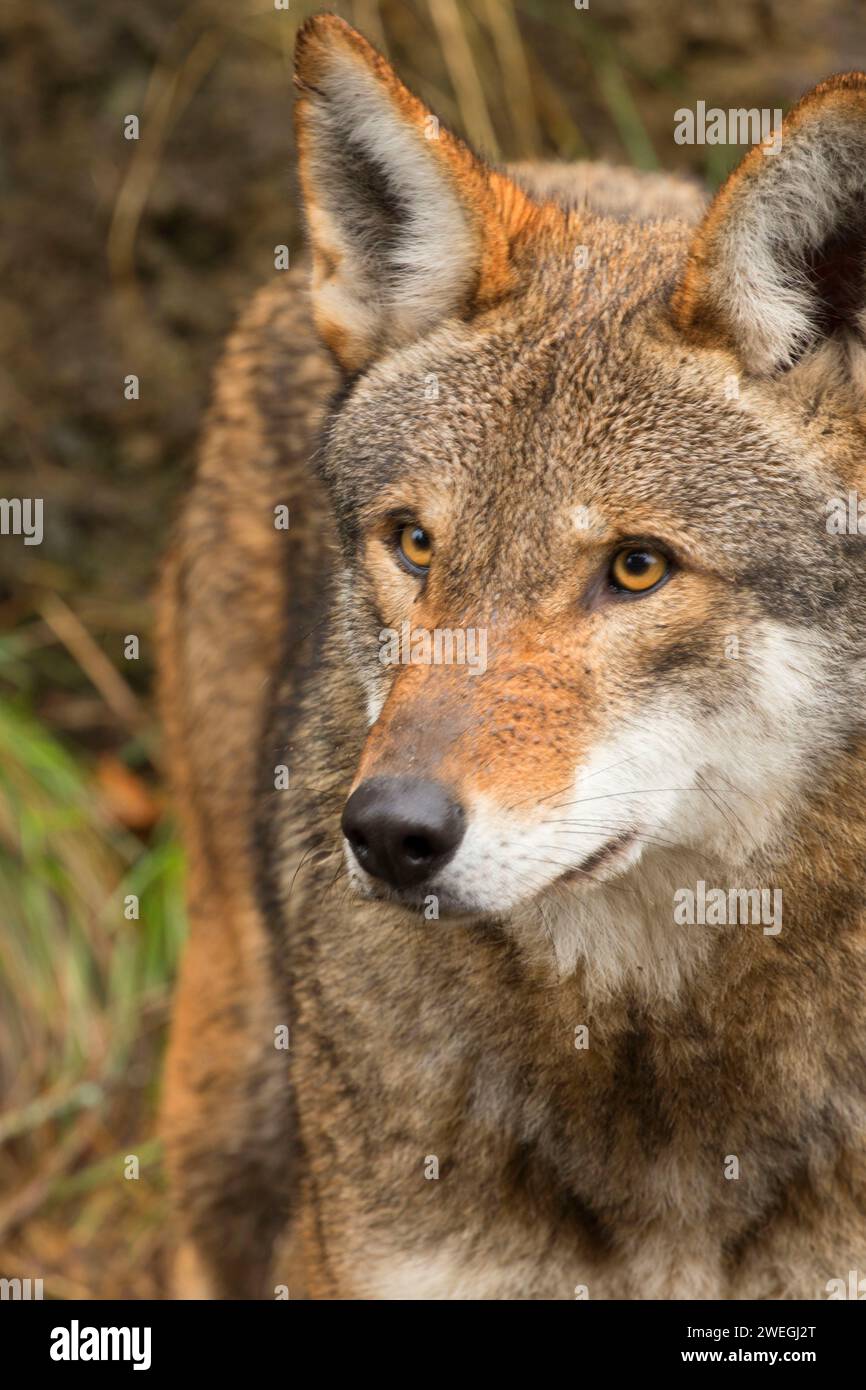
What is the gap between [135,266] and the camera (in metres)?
7.70

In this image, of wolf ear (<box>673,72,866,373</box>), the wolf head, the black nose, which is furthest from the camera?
wolf ear (<box>673,72,866,373</box>)

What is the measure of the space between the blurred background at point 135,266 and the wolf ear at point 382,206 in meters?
3.20

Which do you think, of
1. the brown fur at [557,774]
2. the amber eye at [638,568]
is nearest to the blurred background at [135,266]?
the brown fur at [557,774]

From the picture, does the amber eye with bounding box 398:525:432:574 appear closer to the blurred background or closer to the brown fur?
the brown fur

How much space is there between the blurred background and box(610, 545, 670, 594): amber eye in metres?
4.21

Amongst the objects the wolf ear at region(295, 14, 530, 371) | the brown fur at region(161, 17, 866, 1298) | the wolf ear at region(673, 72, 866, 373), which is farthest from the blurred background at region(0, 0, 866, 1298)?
the wolf ear at region(673, 72, 866, 373)

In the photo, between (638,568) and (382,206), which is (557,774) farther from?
(382,206)

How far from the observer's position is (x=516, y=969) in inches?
154

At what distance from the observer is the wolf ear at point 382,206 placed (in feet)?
12.3

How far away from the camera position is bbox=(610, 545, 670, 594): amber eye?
3.42m

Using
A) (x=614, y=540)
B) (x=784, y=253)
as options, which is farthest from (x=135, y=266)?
(x=614, y=540)

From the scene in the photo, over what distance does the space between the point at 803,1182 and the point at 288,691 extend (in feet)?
6.83

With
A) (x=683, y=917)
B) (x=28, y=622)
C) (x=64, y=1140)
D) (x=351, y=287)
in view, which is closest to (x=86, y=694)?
(x=28, y=622)

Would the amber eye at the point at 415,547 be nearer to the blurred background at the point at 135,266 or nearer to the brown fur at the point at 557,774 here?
the brown fur at the point at 557,774
